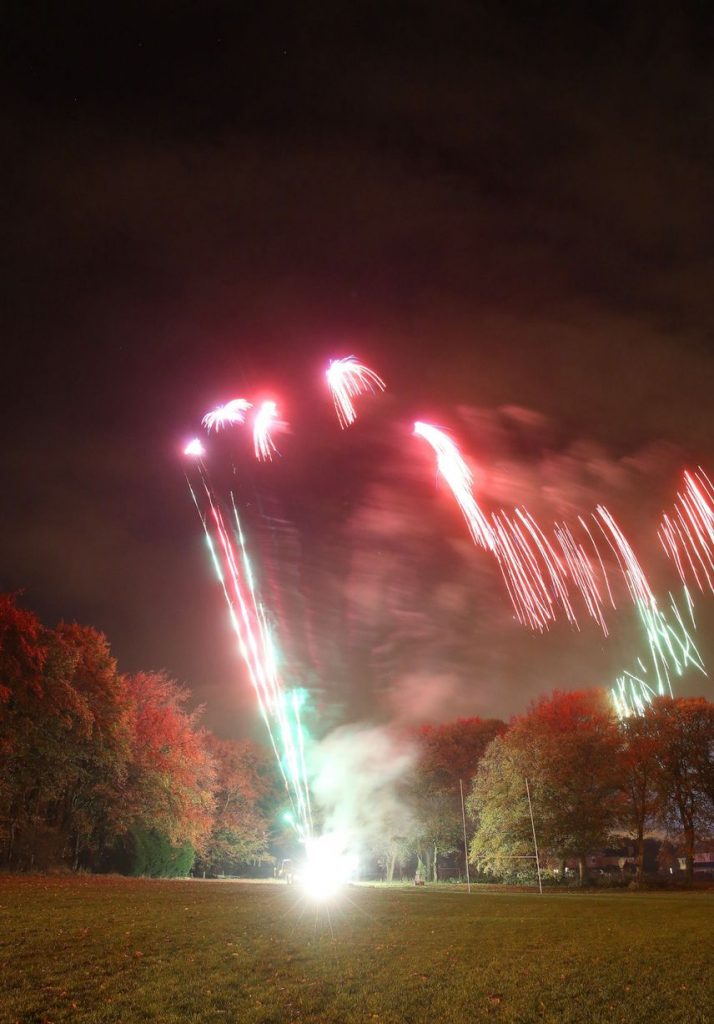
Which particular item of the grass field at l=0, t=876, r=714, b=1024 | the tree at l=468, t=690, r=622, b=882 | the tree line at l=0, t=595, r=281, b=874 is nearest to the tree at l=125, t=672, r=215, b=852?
the tree line at l=0, t=595, r=281, b=874

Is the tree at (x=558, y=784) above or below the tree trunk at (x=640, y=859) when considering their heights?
above

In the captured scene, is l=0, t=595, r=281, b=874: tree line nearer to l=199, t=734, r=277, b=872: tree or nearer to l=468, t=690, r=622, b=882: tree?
l=199, t=734, r=277, b=872: tree

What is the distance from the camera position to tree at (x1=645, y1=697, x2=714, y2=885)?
163 feet

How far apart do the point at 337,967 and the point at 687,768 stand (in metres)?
47.5

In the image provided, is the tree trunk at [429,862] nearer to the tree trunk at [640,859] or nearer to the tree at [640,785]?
the tree at [640,785]

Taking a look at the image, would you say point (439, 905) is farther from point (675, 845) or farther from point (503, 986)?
point (675, 845)

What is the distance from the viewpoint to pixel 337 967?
465 inches

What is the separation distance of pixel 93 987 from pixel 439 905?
20.8 m

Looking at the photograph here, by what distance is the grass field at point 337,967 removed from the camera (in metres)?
8.84

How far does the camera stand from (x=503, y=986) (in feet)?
34.7

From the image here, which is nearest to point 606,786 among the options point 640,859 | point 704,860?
point 640,859

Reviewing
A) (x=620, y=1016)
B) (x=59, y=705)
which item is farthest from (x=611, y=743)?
(x=620, y=1016)

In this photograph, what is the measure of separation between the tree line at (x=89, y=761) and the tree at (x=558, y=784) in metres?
23.2

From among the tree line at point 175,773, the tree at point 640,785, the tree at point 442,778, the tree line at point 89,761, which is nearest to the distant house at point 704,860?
the tree line at point 175,773
